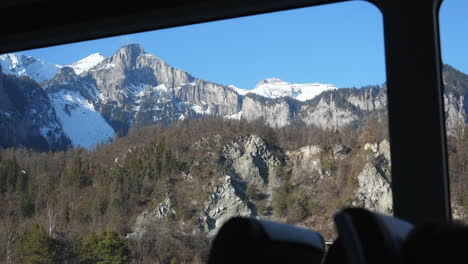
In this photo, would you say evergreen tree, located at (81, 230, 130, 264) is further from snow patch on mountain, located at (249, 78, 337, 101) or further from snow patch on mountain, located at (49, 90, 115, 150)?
snow patch on mountain, located at (249, 78, 337, 101)

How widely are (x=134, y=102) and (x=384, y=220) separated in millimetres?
4130

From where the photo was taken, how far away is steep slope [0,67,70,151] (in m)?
5.00

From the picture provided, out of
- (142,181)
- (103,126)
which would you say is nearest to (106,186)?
(142,181)

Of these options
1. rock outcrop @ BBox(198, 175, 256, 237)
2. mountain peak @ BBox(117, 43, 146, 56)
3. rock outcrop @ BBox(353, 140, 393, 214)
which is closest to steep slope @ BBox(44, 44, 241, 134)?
mountain peak @ BBox(117, 43, 146, 56)

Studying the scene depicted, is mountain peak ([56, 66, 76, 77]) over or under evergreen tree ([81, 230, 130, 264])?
over

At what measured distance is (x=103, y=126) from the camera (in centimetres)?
456

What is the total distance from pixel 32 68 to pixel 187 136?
1.73 meters

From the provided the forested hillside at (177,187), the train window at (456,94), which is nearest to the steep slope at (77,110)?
the forested hillside at (177,187)

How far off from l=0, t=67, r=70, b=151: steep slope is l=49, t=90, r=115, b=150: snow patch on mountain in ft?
0.26

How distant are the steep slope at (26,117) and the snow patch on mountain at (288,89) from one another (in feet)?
6.23

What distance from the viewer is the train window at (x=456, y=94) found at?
2135 millimetres

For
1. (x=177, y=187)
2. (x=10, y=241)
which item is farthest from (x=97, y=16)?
(x=10, y=241)

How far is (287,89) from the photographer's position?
3.97 meters

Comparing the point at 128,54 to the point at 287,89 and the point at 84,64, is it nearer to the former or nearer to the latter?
the point at 84,64
